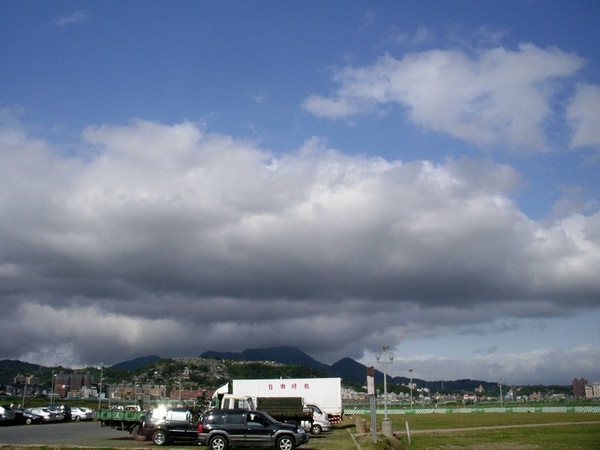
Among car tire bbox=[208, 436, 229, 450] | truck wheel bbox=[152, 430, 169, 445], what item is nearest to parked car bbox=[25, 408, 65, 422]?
truck wheel bbox=[152, 430, 169, 445]

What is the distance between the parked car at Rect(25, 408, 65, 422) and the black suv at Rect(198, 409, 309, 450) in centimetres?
3725

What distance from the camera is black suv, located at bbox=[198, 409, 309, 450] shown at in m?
26.0

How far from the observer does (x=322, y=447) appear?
1134 inches

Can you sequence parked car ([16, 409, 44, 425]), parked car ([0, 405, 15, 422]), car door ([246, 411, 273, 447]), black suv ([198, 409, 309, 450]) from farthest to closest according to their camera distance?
parked car ([16, 409, 44, 425]) → parked car ([0, 405, 15, 422]) → car door ([246, 411, 273, 447]) → black suv ([198, 409, 309, 450])

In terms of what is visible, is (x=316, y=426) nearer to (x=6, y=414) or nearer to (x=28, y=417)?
(x=6, y=414)

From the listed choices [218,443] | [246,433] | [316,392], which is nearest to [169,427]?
[218,443]

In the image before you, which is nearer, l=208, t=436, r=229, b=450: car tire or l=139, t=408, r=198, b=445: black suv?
l=208, t=436, r=229, b=450: car tire

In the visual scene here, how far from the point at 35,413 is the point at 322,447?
3831 cm

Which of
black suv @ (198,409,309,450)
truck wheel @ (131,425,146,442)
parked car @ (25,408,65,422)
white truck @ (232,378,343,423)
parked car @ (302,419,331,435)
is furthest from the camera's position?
parked car @ (25,408,65,422)

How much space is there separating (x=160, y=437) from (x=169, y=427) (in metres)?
0.65

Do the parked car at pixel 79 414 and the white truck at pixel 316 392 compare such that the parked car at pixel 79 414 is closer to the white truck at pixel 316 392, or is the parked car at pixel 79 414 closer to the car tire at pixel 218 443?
the white truck at pixel 316 392

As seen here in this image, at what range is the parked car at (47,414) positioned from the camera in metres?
56.5

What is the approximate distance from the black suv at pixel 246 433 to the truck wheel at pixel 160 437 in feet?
14.9

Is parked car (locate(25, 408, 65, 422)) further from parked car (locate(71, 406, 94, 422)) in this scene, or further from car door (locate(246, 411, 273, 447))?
car door (locate(246, 411, 273, 447))
